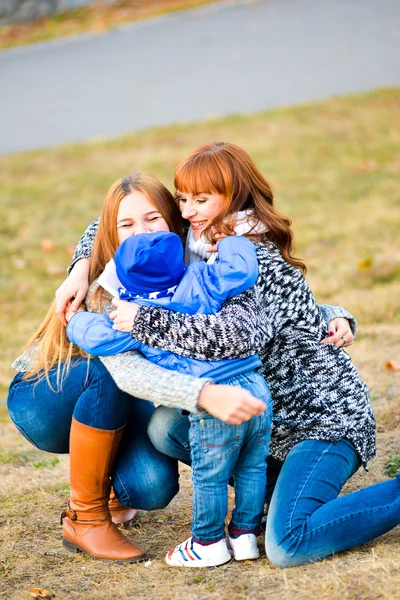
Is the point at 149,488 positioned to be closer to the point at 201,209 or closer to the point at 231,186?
the point at 201,209

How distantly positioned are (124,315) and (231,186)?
67 centimetres

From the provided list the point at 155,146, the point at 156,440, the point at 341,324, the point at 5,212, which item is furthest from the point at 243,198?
the point at 155,146

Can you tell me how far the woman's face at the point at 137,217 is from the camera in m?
3.08

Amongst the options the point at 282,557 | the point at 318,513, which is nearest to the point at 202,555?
the point at 282,557

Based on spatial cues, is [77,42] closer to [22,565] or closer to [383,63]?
[383,63]

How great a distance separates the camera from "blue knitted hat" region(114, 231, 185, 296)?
2.76 m

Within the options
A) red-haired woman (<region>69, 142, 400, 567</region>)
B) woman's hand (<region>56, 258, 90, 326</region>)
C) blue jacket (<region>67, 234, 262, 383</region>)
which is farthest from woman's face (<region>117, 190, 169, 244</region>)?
blue jacket (<region>67, 234, 262, 383</region>)

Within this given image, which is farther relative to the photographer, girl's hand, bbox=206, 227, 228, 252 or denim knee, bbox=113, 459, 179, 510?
denim knee, bbox=113, 459, 179, 510

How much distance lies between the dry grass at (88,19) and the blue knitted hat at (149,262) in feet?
40.2

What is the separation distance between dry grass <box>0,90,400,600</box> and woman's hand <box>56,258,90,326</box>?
942mm

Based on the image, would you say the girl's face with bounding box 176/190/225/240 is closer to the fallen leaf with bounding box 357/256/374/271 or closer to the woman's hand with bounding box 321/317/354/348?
the woman's hand with bounding box 321/317/354/348

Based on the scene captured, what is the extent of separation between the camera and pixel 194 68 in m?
11.8

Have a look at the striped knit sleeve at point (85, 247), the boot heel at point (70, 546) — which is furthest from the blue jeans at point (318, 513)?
the striped knit sleeve at point (85, 247)

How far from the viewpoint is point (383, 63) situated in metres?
11.2
